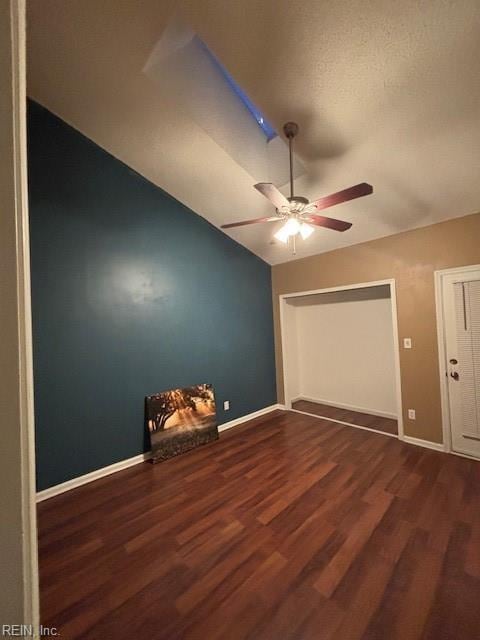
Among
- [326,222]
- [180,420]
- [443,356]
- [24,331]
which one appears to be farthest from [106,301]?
[443,356]

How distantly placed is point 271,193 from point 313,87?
0.84 metres

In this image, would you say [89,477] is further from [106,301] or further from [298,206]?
[298,206]

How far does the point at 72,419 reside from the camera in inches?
96.2

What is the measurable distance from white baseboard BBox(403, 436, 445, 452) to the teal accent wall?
7.44 feet

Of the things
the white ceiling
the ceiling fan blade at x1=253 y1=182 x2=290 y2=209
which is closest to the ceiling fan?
the ceiling fan blade at x1=253 y1=182 x2=290 y2=209

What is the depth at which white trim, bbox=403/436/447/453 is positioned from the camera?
2836 millimetres

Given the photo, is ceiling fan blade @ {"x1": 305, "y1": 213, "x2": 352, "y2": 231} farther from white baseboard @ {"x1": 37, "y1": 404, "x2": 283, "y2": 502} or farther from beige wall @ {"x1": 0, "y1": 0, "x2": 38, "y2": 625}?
white baseboard @ {"x1": 37, "y1": 404, "x2": 283, "y2": 502}

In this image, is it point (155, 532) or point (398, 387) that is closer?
point (155, 532)

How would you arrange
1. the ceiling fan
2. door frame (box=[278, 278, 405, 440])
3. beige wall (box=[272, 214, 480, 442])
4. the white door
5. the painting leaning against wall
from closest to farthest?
the ceiling fan < the white door < beige wall (box=[272, 214, 480, 442]) < the painting leaning against wall < door frame (box=[278, 278, 405, 440])

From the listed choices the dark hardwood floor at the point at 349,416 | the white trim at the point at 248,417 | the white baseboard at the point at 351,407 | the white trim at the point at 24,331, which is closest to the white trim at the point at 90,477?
the white trim at the point at 248,417

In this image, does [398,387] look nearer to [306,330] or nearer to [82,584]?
[306,330]

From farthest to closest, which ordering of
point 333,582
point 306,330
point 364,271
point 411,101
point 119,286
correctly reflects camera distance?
point 306,330, point 364,271, point 119,286, point 411,101, point 333,582

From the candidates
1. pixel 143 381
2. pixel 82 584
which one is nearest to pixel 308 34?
pixel 143 381

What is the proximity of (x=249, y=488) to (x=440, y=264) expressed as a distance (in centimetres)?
310
